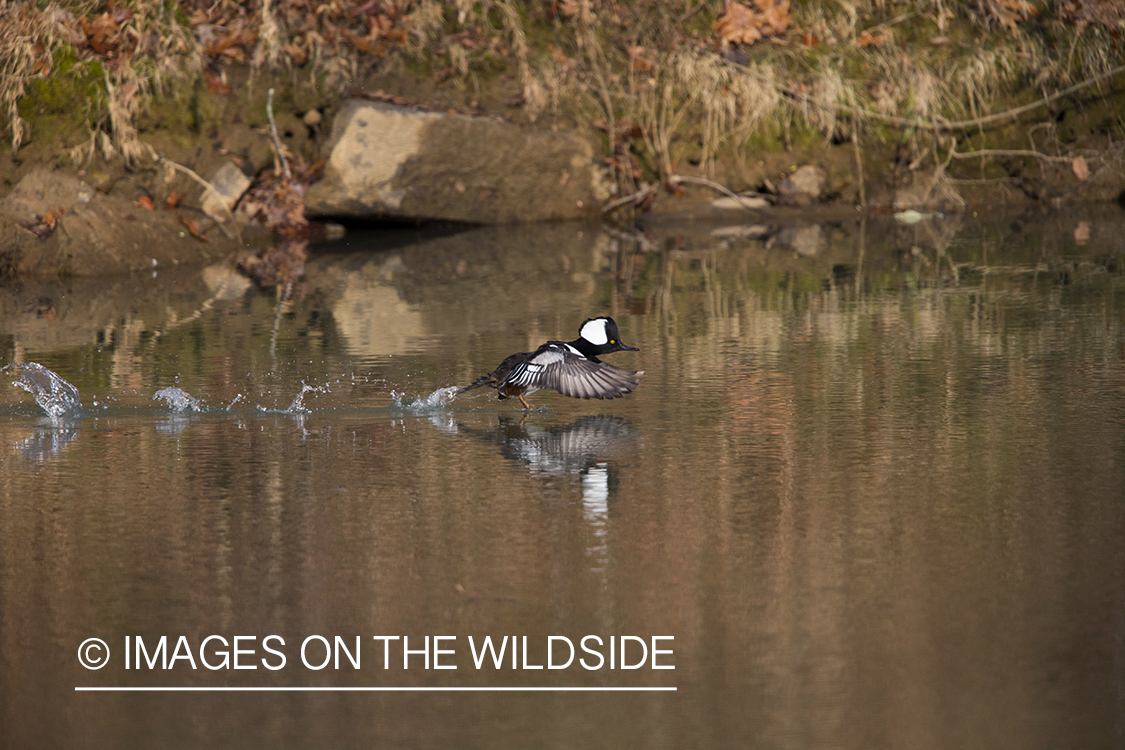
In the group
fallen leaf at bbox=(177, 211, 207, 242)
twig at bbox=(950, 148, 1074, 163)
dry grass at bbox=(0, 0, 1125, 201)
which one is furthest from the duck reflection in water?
twig at bbox=(950, 148, 1074, 163)

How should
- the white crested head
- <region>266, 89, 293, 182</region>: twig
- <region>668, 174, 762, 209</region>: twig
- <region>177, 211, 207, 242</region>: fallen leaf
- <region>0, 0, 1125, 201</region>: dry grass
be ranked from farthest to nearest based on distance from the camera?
<region>668, 174, 762, 209</region>: twig, <region>0, 0, 1125, 201</region>: dry grass, <region>266, 89, 293, 182</region>: twig, <region>177, 211, 207, 242</region>: fallen leaf, the white crested head

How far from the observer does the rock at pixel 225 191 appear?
16.3 meters

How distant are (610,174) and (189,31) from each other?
5216 mm

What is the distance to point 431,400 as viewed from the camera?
802 centimetres

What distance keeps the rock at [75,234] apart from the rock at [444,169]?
2.30m

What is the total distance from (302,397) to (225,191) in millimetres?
8943

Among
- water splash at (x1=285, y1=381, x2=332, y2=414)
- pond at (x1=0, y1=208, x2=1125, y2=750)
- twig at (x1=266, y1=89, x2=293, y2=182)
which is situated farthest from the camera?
twig at (x1=266, y1=89, x2=293, y2=182)

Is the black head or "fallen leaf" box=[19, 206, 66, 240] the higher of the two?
"fallen leaf" box=[19, 206, 66, 240]

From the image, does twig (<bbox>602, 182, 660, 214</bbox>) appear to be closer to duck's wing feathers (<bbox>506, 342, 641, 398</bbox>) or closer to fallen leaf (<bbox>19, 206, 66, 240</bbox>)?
fallen leaf (<bbox>19, 206, 66, 240</bbox>)

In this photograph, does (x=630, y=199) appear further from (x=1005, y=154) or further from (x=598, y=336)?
(x=598, y=336)

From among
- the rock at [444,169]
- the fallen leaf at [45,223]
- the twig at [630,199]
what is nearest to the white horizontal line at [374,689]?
the fallen leaf at [45,223]

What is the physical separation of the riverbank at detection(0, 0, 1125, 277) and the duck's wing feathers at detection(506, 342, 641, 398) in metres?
9.10

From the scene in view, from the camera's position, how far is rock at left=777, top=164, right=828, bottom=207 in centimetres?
1841

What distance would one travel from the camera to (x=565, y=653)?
4438 mm
